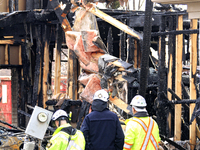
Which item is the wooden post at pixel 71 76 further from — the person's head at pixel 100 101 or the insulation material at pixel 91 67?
the person's head at pixel 100 101

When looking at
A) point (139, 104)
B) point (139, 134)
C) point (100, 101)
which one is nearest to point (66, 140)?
point (100, 101)

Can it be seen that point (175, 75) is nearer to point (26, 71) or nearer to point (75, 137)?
point (75, 137)

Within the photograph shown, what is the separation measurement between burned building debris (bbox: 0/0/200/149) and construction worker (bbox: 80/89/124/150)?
2075 mm

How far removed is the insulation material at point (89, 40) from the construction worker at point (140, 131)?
9.14 ft

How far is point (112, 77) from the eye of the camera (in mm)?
7090

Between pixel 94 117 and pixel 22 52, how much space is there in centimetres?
886

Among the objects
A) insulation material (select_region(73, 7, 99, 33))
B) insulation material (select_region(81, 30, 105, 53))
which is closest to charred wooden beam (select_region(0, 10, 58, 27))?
insulation material (select_region(73, 7, 99, 33))

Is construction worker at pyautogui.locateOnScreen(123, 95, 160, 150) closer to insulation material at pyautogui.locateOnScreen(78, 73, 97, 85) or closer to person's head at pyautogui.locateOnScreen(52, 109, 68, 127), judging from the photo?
person's head at pyautogui.locateOnScreen(52, 109, 68, 127)

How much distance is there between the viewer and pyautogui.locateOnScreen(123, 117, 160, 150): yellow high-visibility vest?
4.86m

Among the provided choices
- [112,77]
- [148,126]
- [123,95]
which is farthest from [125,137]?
[123,95]

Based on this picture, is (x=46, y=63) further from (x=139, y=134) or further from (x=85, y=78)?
(x=139, y=134)

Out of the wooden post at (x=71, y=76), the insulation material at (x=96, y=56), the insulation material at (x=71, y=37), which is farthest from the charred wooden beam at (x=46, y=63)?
the insulation material at (x=96, y=56)

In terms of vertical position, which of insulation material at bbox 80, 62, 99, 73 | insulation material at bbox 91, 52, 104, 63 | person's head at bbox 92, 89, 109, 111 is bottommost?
person's head at bbox 92, 89, 109, 111

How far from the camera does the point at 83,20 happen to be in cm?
814
